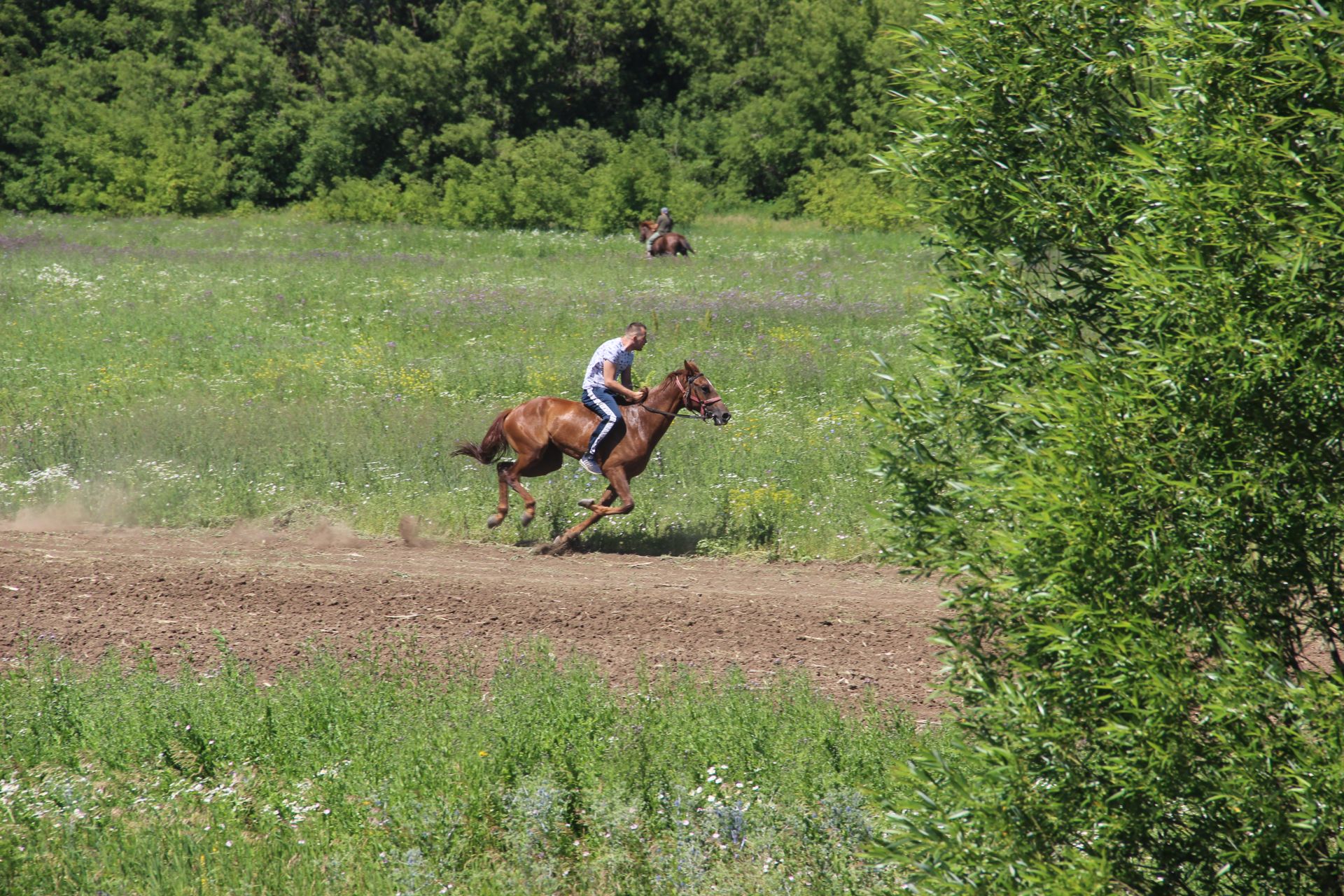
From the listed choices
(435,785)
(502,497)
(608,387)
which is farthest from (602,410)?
(435,785)

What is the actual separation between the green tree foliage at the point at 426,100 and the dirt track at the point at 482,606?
33102 mm

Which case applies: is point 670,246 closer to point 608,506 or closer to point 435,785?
point 608,506

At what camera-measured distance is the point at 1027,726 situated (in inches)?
163

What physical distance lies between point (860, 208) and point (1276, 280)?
139 ft

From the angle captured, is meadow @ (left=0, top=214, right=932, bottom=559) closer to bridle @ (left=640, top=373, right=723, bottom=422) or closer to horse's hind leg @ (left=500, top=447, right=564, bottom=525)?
horse's hind leg @ (left=500, top=447, right=564, bottom=525)

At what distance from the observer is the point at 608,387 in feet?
41.2

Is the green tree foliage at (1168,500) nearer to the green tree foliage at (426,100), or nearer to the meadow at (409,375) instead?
the meadow at (409,375)

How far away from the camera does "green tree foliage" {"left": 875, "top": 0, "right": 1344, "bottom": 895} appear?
385 cm

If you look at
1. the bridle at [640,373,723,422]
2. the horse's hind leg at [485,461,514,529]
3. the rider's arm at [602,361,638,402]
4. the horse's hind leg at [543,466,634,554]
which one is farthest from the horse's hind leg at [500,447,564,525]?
the bridle at [640,373,723,422]

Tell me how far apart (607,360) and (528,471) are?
1776 millimetres

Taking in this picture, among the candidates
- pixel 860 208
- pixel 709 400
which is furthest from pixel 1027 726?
pixel 860 208

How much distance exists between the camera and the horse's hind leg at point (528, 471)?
1339cm

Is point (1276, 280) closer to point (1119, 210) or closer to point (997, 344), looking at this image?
point (1119, 210)

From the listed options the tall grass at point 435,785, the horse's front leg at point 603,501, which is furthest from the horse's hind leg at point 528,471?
the tall grass at point 435,785
